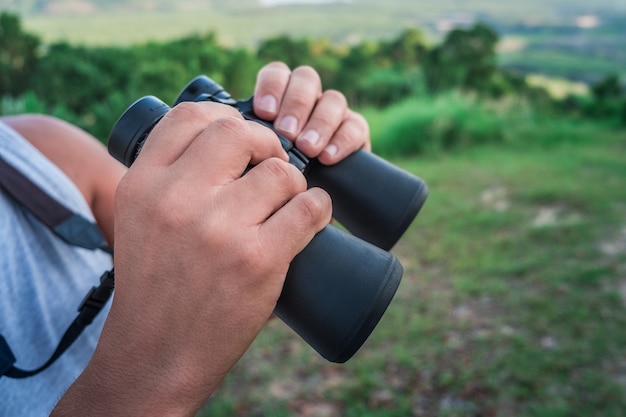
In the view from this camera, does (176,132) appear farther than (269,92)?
No

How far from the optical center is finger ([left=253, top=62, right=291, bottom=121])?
1103mm

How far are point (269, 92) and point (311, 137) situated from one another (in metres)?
0.13

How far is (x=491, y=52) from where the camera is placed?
11.3 metres

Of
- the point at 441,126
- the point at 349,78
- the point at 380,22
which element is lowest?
the point at 380,22

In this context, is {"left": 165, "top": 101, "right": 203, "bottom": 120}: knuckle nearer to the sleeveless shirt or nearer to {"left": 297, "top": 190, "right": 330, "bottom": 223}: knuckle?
{"left": 297, "top": 190, "right": 330, "bottom": 223}: knuckle

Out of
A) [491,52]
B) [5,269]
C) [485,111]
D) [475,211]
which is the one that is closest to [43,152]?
[5,269]

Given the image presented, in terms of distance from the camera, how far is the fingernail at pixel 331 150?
1.10m

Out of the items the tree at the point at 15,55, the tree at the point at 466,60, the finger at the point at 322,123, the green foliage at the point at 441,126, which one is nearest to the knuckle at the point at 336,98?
the finger at the point at 322,123

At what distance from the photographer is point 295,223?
0.67 metres

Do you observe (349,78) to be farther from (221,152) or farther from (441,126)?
(221,152)

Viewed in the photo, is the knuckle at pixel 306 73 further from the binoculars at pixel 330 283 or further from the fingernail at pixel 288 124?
the binoculars at pixel 330 283

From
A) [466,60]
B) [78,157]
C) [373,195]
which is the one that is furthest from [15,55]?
[466,60]

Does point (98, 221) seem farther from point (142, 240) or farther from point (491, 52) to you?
point (491, 52)

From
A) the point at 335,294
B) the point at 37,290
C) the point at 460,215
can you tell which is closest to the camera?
the point at 335,294
